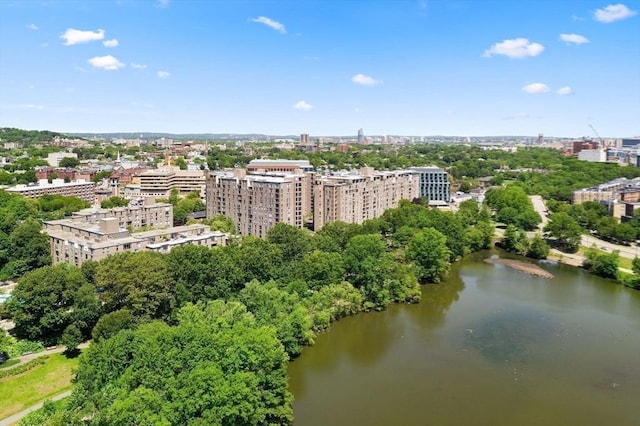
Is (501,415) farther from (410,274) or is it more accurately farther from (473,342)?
(410,274)

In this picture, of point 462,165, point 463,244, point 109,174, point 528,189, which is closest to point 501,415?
point 463,244

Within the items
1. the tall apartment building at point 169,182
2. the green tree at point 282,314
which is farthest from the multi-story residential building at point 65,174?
the green tree at point 282,314

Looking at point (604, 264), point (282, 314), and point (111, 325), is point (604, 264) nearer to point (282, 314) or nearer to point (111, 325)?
point (282, 314)

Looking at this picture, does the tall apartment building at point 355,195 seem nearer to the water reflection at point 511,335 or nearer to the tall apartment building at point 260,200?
the tall apartment building at point 260,200

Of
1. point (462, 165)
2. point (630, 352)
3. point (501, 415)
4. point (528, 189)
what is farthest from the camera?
point (462, 165)

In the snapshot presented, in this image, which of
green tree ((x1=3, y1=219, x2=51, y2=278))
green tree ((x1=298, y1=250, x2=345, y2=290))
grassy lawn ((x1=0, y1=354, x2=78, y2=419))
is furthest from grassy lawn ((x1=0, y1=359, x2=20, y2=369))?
green tree ((x1=298, y1=250, x2=345, y2=290))

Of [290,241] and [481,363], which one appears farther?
[290,241]

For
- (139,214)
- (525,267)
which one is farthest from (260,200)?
(525,267)
